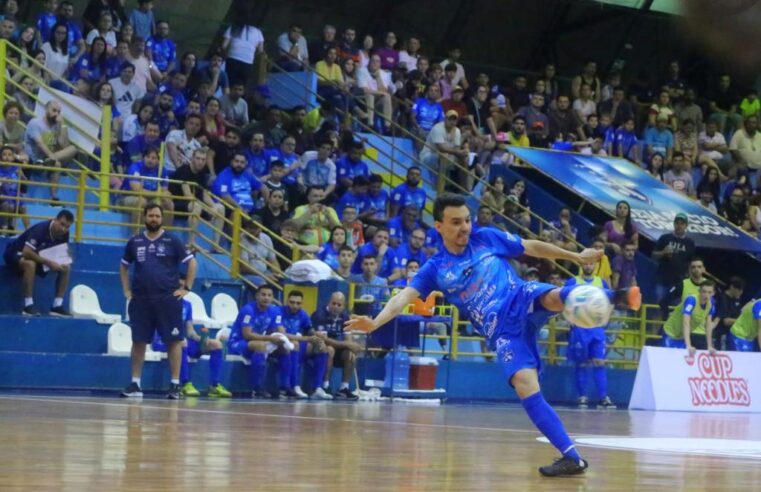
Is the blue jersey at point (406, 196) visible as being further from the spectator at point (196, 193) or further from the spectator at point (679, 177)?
the spectator at point (679, 177)

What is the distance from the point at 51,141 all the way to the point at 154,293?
168 inches

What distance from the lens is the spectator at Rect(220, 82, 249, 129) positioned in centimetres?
2261

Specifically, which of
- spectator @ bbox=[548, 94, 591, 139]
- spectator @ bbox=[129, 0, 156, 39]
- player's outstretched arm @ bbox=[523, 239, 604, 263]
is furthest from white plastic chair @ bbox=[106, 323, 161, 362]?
spectator @ bbox=[548, 94, 591, 139]

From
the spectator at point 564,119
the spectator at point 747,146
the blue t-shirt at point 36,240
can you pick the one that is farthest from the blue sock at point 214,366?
the spectator at point 747,146

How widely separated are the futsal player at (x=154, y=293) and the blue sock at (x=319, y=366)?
2371mm

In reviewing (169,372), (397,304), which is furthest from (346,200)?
(397,304)

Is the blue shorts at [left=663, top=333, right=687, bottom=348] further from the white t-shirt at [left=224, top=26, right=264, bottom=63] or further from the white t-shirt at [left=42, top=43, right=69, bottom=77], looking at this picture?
the white t-shirt at [left=42, top=43, right=69, bottom=77]

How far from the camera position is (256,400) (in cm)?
1708

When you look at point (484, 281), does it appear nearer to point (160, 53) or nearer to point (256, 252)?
point (256, 252)

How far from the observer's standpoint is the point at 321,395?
18.4 meters

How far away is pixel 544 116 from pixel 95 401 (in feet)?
49.5

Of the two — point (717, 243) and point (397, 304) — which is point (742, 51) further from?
point (717, 243)

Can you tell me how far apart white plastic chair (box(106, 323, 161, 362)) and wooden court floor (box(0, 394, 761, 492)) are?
7.41ft

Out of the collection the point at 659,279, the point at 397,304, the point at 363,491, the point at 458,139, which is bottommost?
the point at 363,491
